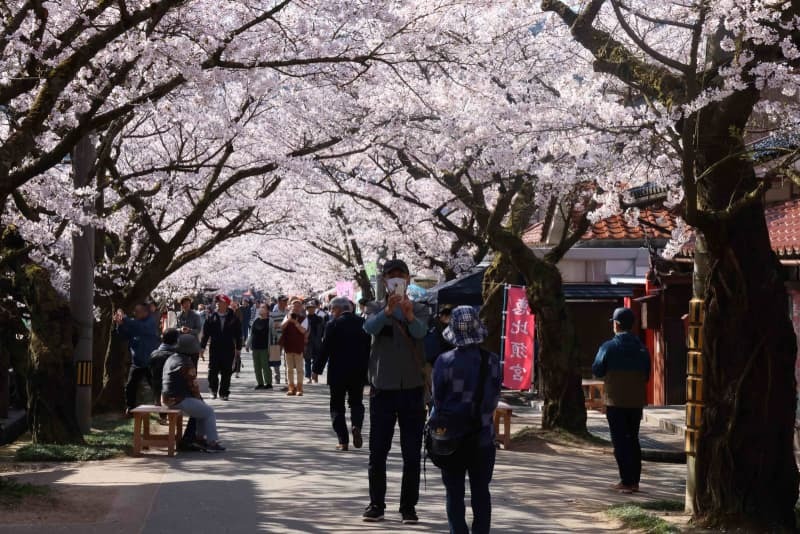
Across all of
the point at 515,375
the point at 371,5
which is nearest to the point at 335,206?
the point at 515,375

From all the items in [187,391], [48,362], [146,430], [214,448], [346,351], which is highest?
[346,351]

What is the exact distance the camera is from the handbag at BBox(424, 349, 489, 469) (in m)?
7.19

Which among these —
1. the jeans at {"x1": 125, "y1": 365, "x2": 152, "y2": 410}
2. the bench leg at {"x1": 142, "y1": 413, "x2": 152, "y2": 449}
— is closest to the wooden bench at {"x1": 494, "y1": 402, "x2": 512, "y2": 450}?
the bench leg at {"x1": 142, "y1": 413, "x2": 152, "y2": 449}

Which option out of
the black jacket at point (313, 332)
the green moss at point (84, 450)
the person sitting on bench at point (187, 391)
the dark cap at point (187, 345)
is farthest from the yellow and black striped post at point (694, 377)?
the black jacket at point (313, 332)

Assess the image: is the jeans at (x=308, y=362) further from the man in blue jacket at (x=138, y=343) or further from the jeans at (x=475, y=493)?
the jeans at (x=475, y=493)

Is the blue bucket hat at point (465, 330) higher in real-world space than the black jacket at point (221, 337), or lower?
lower

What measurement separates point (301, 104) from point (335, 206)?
58.7 ft

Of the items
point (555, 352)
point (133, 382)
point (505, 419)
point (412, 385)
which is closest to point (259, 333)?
point (133, 382)

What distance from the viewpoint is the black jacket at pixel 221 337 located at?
22359mm

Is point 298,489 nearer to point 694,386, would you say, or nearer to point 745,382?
point 694,386

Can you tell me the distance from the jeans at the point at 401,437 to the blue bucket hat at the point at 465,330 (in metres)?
1.79

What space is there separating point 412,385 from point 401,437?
44cm

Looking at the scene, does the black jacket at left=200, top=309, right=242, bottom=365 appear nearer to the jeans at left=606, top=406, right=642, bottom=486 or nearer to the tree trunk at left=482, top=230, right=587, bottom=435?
the tree trunk at left=482, top=230, right=587, bottom=435

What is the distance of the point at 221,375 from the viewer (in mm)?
23125
